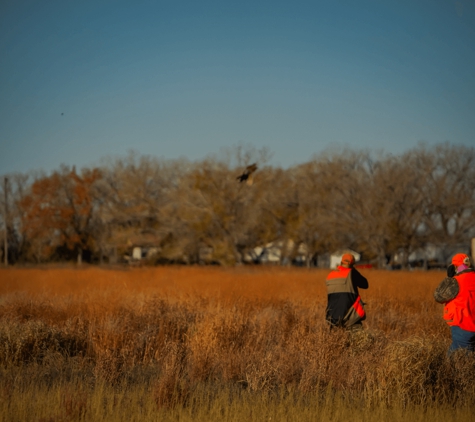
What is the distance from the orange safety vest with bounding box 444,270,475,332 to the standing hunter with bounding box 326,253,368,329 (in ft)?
5.54

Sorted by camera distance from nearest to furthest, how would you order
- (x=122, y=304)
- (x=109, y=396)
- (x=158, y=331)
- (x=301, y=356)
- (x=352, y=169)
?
(x=109, y=396) → (x=301, y=356) → (x=158, y=331) → (x=122, y=304) → (x=352, y=169)

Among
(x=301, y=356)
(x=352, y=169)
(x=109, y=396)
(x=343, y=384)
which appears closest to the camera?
(x=109, y=396)

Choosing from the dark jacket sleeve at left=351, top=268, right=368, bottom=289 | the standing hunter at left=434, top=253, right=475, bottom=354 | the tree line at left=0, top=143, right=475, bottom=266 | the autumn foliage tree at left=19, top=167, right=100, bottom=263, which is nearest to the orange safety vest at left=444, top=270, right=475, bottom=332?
the standing hunter at left=434, top=253, right=475, bottom=354

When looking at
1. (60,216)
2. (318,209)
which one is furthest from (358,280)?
(60,216)

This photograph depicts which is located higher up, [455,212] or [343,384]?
[455,212]

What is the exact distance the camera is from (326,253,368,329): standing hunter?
8836mm

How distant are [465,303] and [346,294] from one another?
6.40 feet

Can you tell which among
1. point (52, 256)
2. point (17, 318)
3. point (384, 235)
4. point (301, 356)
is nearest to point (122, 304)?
point (17, 318)

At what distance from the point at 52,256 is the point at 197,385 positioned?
5587cm

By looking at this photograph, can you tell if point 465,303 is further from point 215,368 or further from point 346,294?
point 215,368

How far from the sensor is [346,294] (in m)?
8.84

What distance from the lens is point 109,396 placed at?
6.93 meters

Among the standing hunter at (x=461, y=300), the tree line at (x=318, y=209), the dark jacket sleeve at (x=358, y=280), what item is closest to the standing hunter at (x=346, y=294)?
the dark jacket sleeve at (x=358, y=280)

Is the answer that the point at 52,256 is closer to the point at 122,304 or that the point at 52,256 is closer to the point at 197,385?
the point at 122,304
